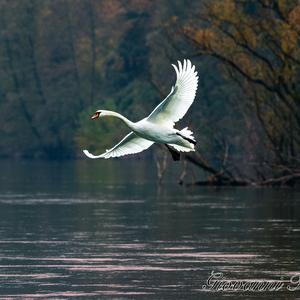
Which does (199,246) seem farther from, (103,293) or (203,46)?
(203,46)

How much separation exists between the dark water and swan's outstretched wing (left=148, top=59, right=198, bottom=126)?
2.63m

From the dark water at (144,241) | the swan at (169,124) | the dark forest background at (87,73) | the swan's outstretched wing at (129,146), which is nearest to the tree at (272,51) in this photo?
the dark water at (144,241)

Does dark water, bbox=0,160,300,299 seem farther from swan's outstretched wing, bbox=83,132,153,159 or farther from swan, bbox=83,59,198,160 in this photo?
swan, bbox=83,59,198,160

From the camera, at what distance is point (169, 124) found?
2261 centimetres

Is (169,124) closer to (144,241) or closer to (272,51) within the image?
(144,241)

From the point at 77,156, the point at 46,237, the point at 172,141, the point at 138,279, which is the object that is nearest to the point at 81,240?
the point at 46,237

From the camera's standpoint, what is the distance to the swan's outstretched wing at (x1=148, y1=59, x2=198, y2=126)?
22.7 metres

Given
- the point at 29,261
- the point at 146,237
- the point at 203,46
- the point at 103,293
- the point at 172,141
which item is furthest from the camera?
the point at 203,46

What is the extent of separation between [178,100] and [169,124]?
48 cm

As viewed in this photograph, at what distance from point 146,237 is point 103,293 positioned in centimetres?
985

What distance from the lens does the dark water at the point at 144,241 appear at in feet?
80.1

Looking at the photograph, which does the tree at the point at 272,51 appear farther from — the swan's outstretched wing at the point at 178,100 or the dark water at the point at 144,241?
the swan's outstretched wing at the point at 178,100

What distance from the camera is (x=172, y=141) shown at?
72.2 feet

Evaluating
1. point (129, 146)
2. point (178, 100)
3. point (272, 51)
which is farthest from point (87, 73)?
point (178, 100)
